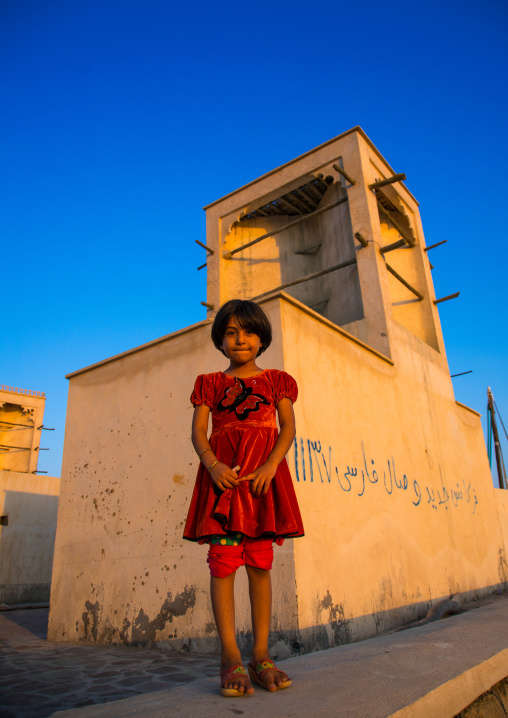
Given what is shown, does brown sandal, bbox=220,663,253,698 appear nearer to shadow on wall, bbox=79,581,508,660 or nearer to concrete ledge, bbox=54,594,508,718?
concrete ledge, bbox=54,594,508,718

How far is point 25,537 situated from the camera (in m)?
12.9

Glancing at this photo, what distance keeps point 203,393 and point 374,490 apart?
157 inches

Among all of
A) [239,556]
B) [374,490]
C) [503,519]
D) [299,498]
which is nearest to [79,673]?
[299,498]

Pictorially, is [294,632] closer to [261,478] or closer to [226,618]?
[226,618]

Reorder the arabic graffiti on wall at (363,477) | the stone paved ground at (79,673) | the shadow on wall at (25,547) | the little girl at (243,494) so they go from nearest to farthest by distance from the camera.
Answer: the little girl at (243,494) → the stone paved ground at (79,673) → the arabic graffiti on wall at (363,477) → the shadow on wall at (25,547)

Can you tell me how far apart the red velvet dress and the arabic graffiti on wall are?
2.20 meters

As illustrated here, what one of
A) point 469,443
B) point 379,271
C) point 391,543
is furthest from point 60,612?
point 469,443

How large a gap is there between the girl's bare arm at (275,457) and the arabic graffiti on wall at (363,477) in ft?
7.03

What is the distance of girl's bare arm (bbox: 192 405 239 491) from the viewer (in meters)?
2.10

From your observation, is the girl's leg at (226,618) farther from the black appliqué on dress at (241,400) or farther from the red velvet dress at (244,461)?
the black appliqué on dress at (241,400)

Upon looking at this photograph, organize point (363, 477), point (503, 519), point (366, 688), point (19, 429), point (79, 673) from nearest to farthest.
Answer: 1. point (366, 688)
2. point (79, 673)
3. point (363, 477)
4. point (503, 519)
5. point (19, 429)

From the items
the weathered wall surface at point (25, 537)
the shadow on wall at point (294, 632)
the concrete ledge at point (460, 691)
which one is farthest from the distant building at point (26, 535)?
the concrete ledge at point (460, 691)

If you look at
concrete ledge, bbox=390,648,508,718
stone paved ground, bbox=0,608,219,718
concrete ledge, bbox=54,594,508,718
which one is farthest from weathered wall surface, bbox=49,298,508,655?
concrete ledge, bbox=390,648,508,718

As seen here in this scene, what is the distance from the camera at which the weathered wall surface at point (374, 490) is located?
454 cm
